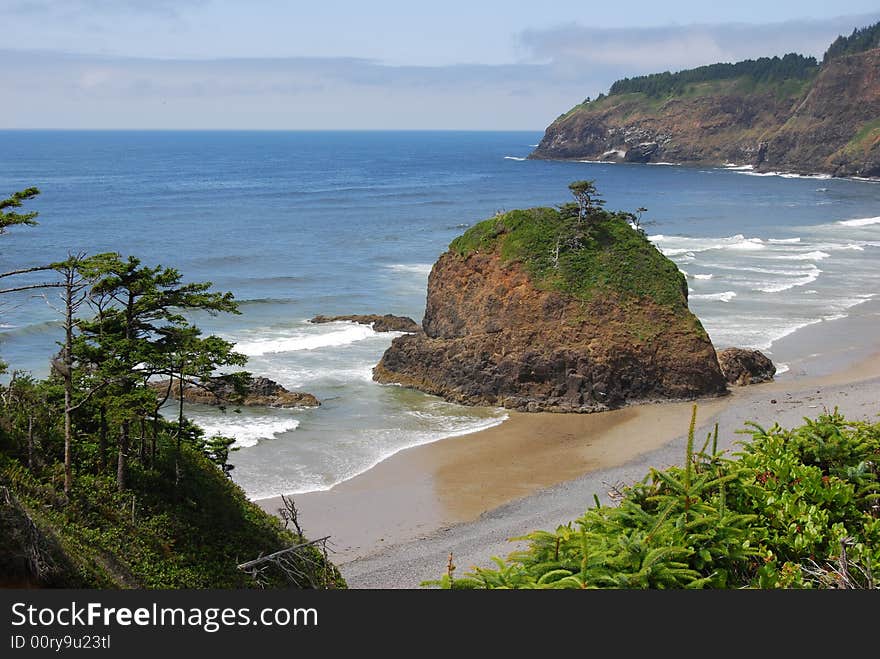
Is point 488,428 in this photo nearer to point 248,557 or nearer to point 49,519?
point 248,557

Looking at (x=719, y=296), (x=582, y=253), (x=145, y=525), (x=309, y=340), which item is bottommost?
(x=309, y=340)

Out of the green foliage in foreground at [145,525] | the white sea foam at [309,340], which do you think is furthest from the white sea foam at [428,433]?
the white sea foam at [309,340]

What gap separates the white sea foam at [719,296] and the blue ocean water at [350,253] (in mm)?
130

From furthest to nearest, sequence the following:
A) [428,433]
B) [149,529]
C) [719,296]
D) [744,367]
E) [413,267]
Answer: [413,267] → [719,296] → [744,367] → [428,433] → [149,529]

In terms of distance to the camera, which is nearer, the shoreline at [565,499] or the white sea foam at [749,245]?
the shoreline at [565,499]

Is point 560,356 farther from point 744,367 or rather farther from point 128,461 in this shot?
point 128,461

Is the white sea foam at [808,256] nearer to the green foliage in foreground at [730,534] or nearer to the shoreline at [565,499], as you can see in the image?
the shoreline at [565,499]

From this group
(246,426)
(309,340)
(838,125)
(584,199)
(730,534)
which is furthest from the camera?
(838,125)

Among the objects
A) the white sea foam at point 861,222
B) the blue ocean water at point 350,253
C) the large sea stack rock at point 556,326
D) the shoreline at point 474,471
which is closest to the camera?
the shoreline at point 474,471

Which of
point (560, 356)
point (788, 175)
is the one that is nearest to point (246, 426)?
point (560, 356)

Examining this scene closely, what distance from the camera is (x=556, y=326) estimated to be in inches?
1467

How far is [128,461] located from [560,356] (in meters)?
21.6

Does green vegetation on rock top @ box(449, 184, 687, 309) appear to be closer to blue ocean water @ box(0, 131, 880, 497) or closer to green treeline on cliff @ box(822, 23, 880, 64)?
blue ocean water @ box(0, 131, 880, 497)

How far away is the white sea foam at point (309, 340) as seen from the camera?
1779 inches
